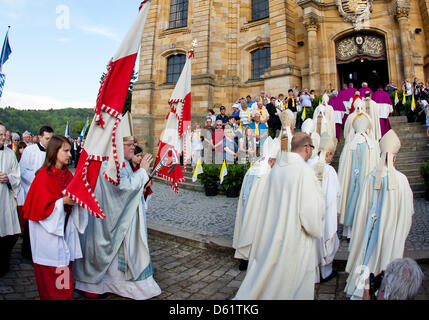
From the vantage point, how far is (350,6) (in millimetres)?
15430

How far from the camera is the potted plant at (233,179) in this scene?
9.25 meters

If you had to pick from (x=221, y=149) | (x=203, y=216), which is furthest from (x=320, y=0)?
(x=203, y=216)

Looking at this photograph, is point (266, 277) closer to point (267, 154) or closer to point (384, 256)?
point (384, 256)

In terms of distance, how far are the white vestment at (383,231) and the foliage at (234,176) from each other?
19.0 feet

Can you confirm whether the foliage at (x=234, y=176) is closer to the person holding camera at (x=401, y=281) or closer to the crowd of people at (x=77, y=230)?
the crowd of people at (x=77, y=230)

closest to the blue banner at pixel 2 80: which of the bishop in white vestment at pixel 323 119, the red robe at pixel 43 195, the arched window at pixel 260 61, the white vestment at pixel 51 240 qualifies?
the red robe at pixel 43 195

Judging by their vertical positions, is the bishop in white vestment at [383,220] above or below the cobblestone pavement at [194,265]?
above

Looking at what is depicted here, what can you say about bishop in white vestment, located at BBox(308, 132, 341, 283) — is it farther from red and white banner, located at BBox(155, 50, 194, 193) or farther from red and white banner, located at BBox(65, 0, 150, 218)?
red and white banner, located at BBox(65, 0, 150, 218)

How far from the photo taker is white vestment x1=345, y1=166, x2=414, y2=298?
321 cm

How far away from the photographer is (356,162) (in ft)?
18.8

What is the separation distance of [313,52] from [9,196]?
1601 cm

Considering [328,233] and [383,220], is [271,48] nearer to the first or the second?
[328,233]

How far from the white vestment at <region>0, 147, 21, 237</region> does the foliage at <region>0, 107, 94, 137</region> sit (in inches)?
2277

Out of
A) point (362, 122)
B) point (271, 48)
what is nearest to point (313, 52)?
point (271, 48)
